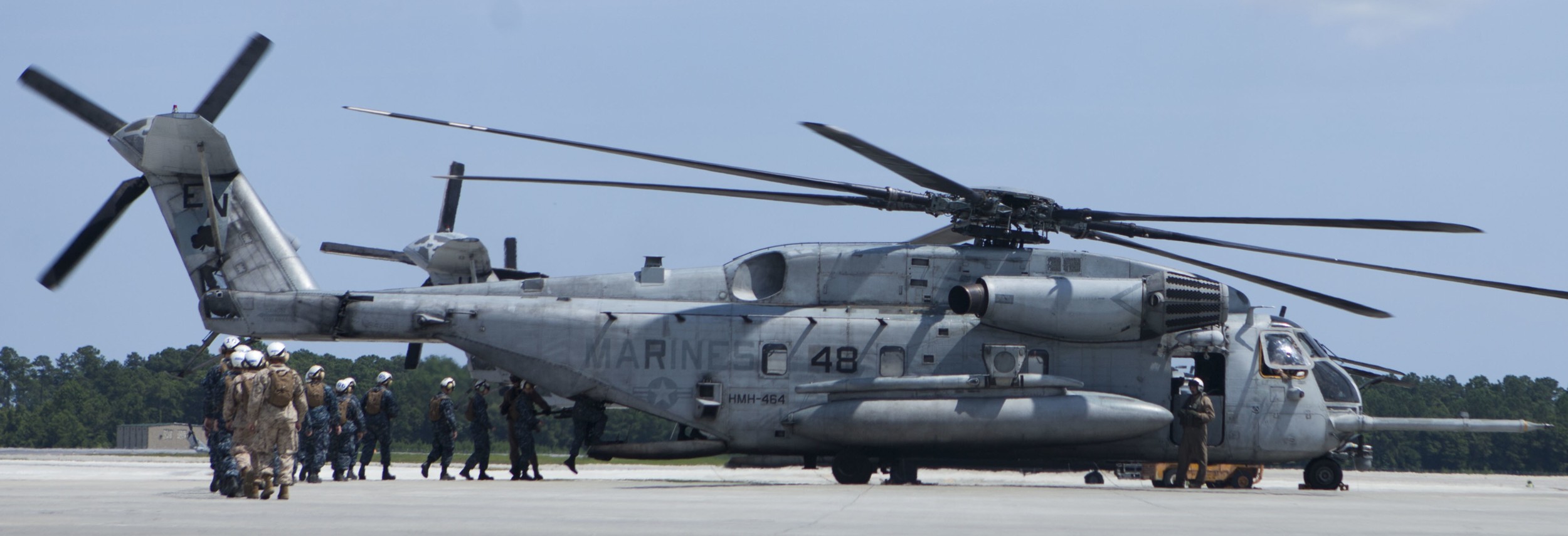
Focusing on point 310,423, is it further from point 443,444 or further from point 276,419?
point 276,419

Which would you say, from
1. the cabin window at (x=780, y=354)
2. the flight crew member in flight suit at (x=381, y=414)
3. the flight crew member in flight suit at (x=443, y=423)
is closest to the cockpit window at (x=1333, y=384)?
the cabin window at (x=780, y=354)

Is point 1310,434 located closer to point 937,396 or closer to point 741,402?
point 937,396

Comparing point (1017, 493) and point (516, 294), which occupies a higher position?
point (516, 294)

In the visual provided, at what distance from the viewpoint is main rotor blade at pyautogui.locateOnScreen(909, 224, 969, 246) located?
703 inches

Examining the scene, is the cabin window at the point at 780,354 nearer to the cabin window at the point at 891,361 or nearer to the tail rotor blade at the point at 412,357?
the cabin window at the point at 891,361

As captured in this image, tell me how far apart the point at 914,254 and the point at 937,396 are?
1916mm

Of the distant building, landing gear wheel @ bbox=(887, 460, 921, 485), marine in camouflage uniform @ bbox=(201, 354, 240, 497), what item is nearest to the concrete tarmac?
marine in camouflage uniform @ bbox=(201, 354, 240, 497)

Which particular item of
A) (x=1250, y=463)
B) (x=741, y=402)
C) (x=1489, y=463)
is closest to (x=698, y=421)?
(x=741, y=402)

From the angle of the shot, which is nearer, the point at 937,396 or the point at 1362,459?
the point at 937,396

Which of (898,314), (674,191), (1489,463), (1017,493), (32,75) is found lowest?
(1489,463)

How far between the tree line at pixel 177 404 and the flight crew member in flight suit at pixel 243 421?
5945mm

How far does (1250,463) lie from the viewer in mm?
18016

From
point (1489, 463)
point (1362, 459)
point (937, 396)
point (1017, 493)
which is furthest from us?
point (1489, 463)

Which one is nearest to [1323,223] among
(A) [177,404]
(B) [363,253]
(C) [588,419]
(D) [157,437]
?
(C) [588,419]
